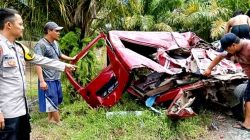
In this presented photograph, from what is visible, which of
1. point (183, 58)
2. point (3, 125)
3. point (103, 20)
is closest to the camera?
point (3, 125)

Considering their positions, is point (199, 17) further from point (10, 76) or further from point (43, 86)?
point (10, 76)

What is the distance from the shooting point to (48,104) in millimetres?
5570

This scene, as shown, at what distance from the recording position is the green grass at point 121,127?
5.04 metres

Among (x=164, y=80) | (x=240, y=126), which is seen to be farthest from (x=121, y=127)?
(x=240, y=126)

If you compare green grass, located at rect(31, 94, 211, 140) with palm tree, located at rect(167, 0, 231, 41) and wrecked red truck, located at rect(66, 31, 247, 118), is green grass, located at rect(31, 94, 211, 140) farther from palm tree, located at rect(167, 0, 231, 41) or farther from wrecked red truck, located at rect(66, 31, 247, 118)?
palm tree, located at rect(167, 0, 231, 41)

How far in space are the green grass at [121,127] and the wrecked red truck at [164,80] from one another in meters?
0.20

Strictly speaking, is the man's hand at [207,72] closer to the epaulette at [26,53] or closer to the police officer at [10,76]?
the epaulette at [26,53]

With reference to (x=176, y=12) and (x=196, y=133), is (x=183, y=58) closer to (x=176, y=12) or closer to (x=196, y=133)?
(x=196, y=133)

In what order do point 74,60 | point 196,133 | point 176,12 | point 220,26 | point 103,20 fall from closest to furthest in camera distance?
point 196,133 → point 74,60 → point 103,20 → point 220,26 → point 176,12

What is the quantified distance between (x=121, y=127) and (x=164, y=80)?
1.08 m

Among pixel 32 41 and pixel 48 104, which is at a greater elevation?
pixel 32 41

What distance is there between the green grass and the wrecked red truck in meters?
0.20

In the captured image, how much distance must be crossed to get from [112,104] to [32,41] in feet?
7.39

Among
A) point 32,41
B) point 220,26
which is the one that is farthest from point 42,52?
point 220,26
